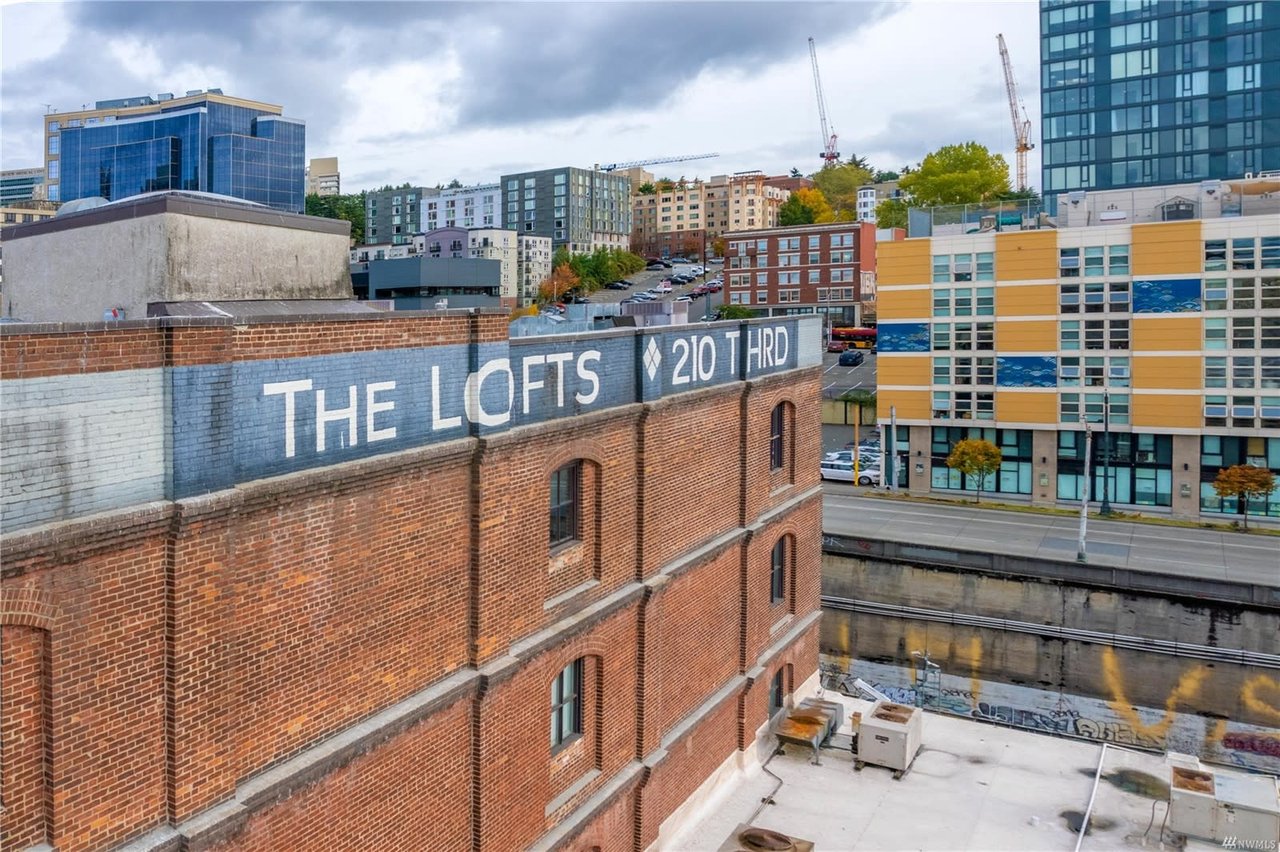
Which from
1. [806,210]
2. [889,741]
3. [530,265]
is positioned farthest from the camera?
[806,210]

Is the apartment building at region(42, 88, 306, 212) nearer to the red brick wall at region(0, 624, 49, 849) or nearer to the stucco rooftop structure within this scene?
the stucco rooftop structure

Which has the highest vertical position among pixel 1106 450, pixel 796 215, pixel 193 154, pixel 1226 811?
pixel 193 154

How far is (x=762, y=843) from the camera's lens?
1848 centimetres

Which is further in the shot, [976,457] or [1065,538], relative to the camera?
[976,457]

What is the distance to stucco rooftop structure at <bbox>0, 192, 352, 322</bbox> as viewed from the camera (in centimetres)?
1370

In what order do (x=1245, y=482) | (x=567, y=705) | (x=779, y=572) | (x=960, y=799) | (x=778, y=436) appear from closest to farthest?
1. (x=567, y=705)
2. (x=960, y=799)
3. (x=778, y=436)
4. (x=779, y=572)
5. (x=1245, y=482)

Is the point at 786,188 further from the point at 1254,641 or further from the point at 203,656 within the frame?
the point at 203,656

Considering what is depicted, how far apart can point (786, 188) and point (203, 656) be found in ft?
586

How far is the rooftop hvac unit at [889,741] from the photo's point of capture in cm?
2303

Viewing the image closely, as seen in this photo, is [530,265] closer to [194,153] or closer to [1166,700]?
[194,153]

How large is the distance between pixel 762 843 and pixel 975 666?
875 inches

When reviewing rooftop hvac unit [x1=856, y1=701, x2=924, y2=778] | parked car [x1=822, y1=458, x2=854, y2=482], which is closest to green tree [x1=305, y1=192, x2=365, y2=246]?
parked car [x1=822, y1=458, x2=854, y2=482]

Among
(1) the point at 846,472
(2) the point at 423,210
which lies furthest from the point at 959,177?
(2) the point at 423,210

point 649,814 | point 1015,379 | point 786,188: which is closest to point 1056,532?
point 1015,379
